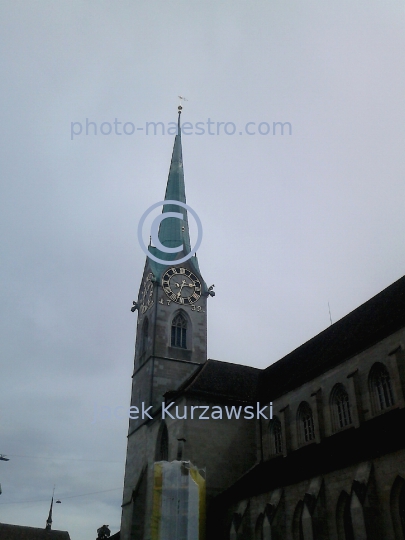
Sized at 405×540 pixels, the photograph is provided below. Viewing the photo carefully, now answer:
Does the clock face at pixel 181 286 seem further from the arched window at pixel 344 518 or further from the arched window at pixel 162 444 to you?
the arched window at pixel 344 518

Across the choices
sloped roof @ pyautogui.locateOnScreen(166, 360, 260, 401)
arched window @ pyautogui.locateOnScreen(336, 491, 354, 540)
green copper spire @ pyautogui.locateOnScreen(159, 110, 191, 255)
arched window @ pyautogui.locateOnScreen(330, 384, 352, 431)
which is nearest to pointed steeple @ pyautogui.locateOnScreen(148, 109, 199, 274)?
green copper spire @ pyautogui.locateOnScreen(159, 110, 191, 255)

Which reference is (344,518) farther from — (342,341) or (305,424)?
(342,341)

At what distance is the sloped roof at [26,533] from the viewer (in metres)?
61.4

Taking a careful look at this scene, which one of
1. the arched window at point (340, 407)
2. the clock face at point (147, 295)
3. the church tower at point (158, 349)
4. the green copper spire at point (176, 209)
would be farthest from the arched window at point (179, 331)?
the arched window at point (340, 407)

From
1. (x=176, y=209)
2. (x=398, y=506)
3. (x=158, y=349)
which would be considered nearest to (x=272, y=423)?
(x=158, y=349)

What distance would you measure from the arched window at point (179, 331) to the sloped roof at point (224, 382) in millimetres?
3126

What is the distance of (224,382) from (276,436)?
188 inches

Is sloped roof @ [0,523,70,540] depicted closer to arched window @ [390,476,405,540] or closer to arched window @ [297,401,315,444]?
arched window @ [297,401,315,444]

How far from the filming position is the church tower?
1251 inches

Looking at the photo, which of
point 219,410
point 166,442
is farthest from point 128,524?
point 219,410

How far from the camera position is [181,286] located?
39562 millimetres

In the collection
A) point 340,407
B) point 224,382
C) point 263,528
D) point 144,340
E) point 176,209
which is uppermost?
point 176,209

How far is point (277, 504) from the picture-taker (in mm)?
22297

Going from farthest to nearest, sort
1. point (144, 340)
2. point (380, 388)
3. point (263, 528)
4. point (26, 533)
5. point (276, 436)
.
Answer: point (26, 533), point (144, 340), point (276, 436), point (380, 388), point (263, 528)
